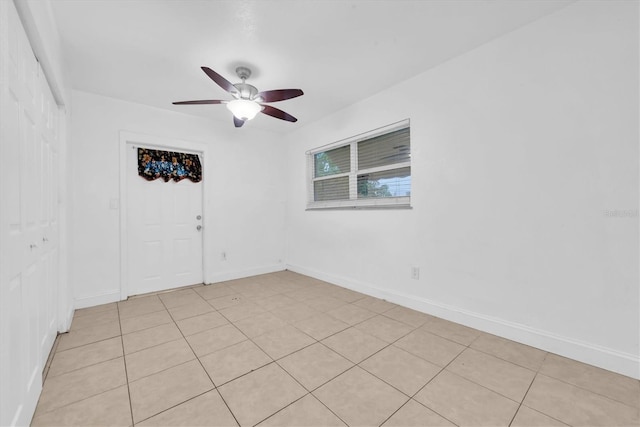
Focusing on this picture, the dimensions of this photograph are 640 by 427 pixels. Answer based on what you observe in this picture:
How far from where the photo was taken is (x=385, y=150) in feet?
10.7

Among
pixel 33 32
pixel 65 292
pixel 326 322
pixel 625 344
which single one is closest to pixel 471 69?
pixel 625 344

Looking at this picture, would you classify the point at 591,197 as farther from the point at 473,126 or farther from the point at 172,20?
the point at 172,20

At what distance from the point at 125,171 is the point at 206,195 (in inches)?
39.6

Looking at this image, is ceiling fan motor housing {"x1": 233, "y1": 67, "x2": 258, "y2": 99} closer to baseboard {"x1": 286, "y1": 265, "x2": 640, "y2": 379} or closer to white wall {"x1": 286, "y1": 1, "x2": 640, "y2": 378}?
white wall {"x1": 286, "y1": 1, "x2": 640, "y2": 378}

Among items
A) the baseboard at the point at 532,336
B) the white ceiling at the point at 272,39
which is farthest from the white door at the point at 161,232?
the baseboard at the point at 532,336

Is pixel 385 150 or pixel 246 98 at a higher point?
pixel 246 98

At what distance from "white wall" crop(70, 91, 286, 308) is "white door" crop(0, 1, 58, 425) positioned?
4.14ft

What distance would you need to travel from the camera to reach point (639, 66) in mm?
1662

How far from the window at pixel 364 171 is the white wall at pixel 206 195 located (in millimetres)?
882

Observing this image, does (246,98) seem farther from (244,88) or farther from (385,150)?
(385,150)

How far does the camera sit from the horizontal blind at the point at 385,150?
9.96 feet

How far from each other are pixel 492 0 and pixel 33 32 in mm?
2850

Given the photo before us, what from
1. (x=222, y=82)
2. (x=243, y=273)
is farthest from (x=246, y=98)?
(x=243, y=273)

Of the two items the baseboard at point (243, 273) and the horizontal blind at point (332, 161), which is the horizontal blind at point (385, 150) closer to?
the horizontal blind at point (332, 161)
